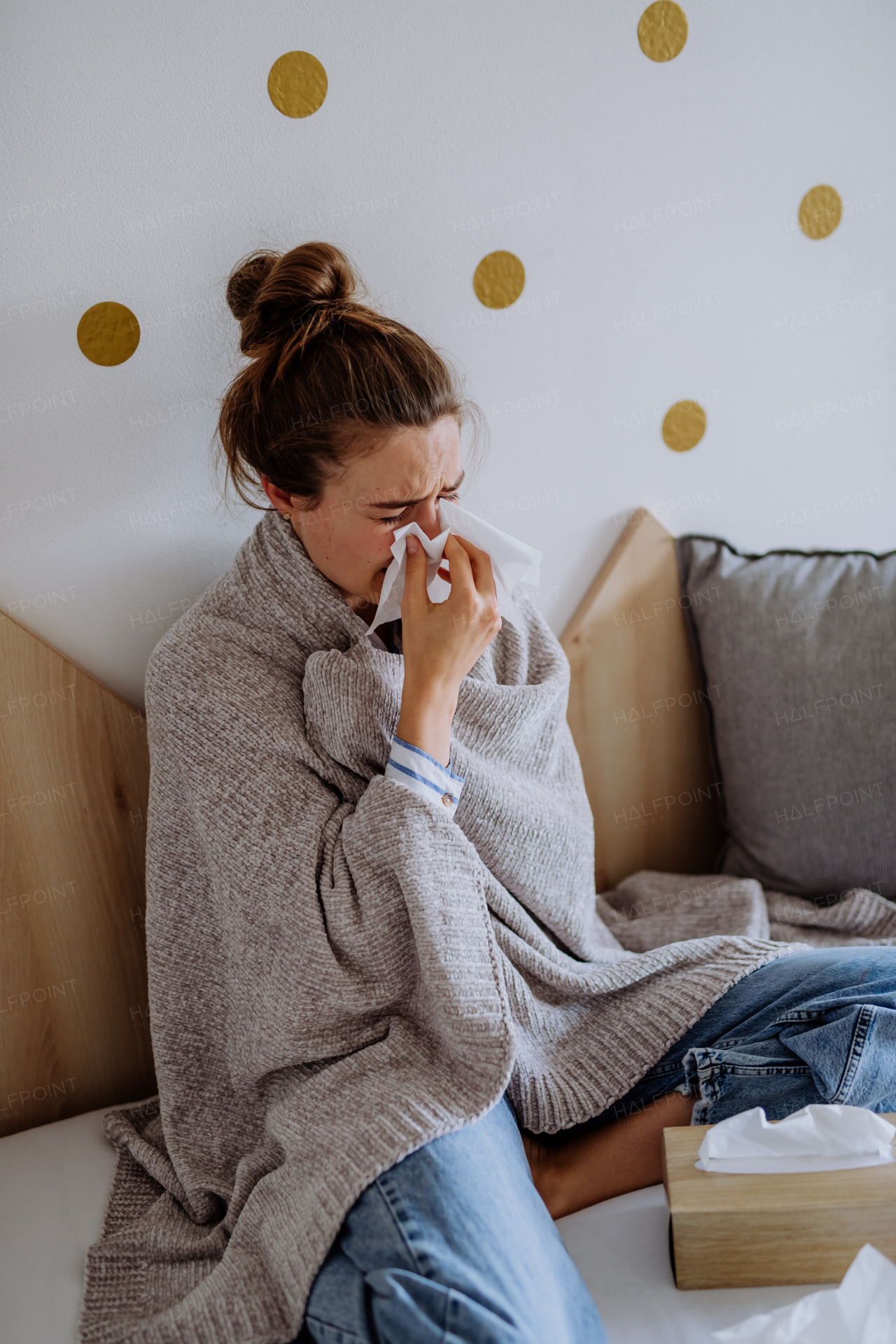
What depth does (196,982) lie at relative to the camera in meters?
1.11

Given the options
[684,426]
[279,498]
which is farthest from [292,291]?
[684,426]

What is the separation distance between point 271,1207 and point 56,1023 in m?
0.51

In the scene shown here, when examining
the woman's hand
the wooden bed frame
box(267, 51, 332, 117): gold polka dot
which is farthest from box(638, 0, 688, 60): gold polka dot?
the wooden bed frame

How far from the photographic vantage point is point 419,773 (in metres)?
1.01

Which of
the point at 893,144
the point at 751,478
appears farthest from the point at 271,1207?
the point at 893,144

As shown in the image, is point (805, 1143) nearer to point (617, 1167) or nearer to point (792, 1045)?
point (792, 1045)

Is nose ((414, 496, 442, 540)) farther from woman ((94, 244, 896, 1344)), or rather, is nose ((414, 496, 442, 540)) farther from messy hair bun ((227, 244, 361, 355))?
messy hair bun ((227, 244, 361, 355))

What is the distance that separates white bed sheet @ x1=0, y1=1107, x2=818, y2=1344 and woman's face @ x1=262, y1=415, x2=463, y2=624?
69cm

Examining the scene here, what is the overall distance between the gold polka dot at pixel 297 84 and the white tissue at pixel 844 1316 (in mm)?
1335

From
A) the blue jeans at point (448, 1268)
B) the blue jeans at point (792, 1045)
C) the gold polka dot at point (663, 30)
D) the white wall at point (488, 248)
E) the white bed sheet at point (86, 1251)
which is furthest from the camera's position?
the gold polka dot at point (663, 30)

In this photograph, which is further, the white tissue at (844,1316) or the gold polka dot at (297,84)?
the gold polka dot at (297,84)

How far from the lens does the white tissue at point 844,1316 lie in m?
0.75

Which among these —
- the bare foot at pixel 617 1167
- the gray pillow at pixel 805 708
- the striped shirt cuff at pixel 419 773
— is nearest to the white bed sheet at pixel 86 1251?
the bare foot at pixel 617 1167

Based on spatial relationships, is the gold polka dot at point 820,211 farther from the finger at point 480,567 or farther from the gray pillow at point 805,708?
the finger at point 480,567
